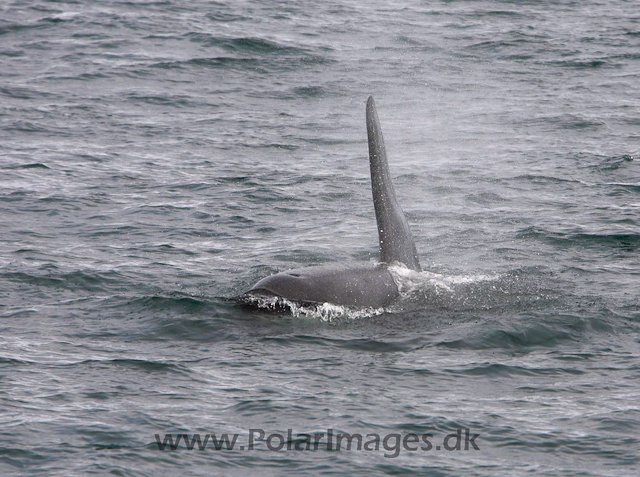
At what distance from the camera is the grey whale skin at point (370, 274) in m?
13.8

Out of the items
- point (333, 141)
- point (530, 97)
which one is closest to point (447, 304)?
point (333, 141)

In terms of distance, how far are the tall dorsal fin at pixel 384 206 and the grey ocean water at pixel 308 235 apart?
685mm

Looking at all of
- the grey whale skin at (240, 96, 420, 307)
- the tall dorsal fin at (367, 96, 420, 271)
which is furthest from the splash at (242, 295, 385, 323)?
the tall dorsal fin at (367, 96, 420, 271)

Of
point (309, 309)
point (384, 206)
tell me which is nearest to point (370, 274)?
point (384, 206)

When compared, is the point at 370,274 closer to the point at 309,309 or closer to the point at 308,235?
the point at 309,309

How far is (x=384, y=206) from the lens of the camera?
14.6 m

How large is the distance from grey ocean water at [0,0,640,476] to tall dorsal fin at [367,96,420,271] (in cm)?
69

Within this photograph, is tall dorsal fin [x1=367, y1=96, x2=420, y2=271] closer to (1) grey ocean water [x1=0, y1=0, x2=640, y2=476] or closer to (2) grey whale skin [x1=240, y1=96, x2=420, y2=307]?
(2) grey whale skin [x1=240, y1=96, x2=420, y2=307]

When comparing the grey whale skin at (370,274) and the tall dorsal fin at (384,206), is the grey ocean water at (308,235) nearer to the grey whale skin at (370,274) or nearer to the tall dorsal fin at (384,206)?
the grey whale skin at (370,274)

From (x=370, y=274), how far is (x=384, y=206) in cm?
93

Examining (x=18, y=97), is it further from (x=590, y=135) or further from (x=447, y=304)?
(x=447, y=304)

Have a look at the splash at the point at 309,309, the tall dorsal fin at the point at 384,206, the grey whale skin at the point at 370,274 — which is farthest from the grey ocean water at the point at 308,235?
the tall dorsal fin at the point at 384,206

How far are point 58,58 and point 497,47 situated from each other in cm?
1357

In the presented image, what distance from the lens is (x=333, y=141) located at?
25.5m
